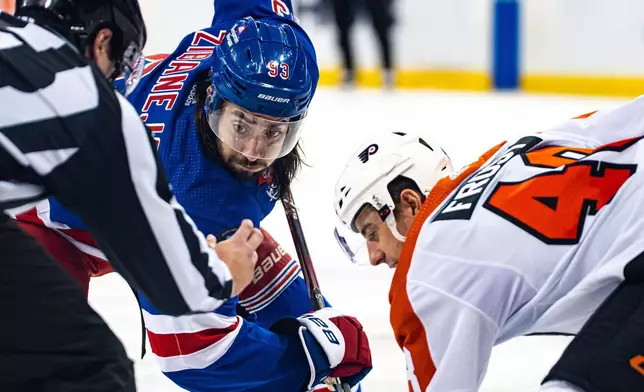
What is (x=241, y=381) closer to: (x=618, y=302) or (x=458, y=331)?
(x=458, y=331)

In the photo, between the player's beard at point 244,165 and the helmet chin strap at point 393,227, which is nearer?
the helmet chin strap at point 393,227

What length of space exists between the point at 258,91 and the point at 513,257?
79 centimetres

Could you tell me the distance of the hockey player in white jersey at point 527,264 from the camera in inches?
65.1

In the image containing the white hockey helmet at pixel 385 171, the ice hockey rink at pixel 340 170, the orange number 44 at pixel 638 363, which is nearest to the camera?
the orange number 44 at pixel 638 363

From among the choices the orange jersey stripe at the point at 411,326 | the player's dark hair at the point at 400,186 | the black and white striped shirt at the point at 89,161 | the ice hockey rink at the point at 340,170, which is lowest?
the ice hockey rink at the point at 340,170

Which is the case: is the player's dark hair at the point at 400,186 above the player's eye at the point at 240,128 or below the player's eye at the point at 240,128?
below

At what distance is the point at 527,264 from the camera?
5.67 ft

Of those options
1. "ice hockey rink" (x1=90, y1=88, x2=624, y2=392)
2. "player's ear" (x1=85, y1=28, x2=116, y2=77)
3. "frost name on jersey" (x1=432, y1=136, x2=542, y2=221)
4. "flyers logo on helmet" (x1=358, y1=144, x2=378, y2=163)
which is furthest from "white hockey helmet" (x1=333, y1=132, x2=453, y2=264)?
"player's ear" (x1=85, y1=28, x2=116, y2=77)

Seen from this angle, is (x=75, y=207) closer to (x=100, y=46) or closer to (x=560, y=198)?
(x=100, y=46)

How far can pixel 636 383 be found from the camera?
156cm

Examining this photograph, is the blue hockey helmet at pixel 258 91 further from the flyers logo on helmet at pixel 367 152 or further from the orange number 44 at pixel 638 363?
the orange number 44 at pixel 638 363

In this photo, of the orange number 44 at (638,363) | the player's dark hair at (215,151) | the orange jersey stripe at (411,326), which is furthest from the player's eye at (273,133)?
the orange number 44 at (638,363)

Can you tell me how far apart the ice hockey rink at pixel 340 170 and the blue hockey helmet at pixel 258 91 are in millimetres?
314

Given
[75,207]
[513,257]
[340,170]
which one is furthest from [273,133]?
[340,170]
